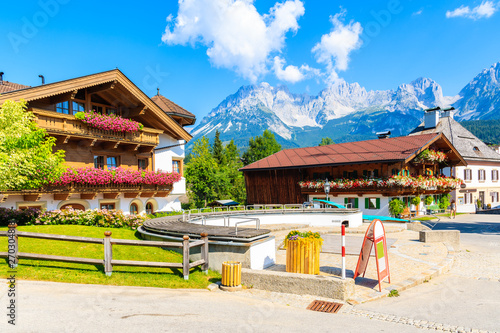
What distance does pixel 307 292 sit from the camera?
9312mm

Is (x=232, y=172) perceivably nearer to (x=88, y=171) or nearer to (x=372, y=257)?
(x=88, y=171)

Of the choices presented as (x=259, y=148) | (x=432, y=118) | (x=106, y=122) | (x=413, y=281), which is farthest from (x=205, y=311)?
(x=259, y=148)

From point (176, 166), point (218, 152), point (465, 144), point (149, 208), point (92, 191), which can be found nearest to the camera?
point (92, 191)

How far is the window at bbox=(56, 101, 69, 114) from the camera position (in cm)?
2053

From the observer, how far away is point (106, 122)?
2092 cm

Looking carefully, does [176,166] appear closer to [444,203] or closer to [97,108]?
[97,108]

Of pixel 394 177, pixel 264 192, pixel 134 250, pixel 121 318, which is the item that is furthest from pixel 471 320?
pixel 264 192

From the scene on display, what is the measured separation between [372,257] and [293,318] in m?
7.35

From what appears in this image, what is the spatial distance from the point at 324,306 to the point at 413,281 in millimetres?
3784

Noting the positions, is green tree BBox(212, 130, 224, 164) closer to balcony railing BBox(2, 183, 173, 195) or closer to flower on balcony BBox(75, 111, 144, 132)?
balcony railing BBox(2, 183, 173, 195)

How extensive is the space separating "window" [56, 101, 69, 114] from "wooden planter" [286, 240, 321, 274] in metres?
17.5

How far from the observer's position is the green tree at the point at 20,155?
13.3 m

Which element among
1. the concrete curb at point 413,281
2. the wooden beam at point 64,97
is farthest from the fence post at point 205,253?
the wooden beam at point 64,97

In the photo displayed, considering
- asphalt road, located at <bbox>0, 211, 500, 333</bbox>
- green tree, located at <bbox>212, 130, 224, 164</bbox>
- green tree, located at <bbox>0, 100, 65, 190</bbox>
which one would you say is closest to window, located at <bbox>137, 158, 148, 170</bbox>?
green tree, located at <bbox>0, 100, 65, 190</bbox>
